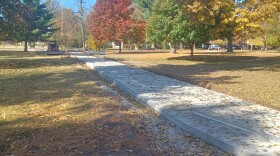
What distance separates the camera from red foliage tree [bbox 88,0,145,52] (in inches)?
1686

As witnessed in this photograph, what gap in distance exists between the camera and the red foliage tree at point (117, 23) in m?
42.8

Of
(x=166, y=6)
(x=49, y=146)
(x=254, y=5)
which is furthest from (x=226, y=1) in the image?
(x=49, y=146)

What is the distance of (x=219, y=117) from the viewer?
712 cm

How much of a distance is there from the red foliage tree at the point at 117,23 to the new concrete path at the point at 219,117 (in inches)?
1268

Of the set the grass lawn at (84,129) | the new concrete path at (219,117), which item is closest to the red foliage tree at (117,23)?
the new concrete path at (219,117)

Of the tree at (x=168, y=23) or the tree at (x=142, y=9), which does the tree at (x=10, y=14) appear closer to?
the tree at (x=168, y=23)

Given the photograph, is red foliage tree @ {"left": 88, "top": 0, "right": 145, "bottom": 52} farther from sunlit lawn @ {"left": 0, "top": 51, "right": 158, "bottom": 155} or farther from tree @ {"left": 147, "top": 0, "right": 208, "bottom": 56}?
sunlit lawn @ {"left": 0, "top": 51, "right": 158, "bottom": 155}

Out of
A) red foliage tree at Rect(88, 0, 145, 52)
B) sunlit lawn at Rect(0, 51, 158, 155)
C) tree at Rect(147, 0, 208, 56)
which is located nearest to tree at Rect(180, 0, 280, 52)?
tree at Rect(147, 0, 208, 56)

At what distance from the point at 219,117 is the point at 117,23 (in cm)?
3698

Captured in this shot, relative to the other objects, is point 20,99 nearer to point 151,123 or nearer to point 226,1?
point 151,123

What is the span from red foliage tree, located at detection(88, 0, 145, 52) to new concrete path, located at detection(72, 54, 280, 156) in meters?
32.2

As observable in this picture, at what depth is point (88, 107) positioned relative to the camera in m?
8.44

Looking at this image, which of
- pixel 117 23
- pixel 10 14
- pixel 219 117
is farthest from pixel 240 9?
pixel 117 23

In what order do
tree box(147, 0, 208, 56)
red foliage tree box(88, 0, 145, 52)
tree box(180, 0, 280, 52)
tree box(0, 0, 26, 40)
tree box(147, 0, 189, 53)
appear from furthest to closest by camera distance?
red foliage tree box(88, 0, 145, 52) < tree box(147, 0, 189, 53) < tree box(147, 0, 208, 56) < tree box(0, 0, 26, 40) < tree box(180, 0, 280, 52)
